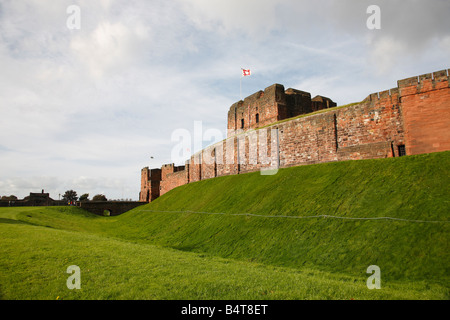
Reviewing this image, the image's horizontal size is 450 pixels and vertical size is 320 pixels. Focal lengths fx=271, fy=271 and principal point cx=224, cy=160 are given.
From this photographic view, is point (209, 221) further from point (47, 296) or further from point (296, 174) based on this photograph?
point (47, 296)

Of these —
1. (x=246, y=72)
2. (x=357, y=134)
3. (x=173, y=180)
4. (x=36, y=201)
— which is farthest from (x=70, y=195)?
(x=357, y=134)

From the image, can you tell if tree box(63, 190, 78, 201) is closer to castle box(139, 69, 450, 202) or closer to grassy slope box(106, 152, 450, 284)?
castle box(139, 69, 450, 202)

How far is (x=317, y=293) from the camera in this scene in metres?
5.93

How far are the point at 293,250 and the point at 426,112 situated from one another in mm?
10431

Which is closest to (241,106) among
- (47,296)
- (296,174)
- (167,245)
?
(296,174)

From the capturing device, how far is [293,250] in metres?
10.3

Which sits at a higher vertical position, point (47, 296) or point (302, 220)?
point (302, 220)

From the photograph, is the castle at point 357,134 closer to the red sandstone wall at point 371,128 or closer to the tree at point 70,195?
the red sandstone wall at point 371,128

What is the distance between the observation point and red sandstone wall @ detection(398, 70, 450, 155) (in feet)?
44.3

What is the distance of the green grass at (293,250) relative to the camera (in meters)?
6.08

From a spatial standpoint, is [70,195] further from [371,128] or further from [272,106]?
[371,128]

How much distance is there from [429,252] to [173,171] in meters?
40.1

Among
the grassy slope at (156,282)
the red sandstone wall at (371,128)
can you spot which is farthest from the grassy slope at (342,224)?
the red sandstone wall at (371,128)
